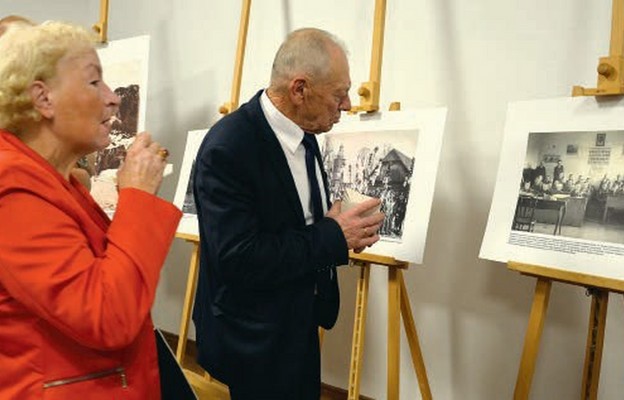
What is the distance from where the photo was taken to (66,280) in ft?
Answer: 2.74

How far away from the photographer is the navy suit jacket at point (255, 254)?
4.44 feet

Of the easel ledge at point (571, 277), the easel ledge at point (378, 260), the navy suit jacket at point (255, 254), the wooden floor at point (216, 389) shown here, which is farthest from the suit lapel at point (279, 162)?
the wooden floor at point (216, 389)

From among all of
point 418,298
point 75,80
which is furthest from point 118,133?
point 75,80

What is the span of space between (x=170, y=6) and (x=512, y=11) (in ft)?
7.51

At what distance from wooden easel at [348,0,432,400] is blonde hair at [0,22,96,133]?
3.91 ft

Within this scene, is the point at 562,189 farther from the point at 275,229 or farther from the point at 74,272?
the point at 74,272

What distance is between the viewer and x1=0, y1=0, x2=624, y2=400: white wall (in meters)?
2.11

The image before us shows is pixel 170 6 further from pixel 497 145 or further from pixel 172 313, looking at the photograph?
pixel 497 145

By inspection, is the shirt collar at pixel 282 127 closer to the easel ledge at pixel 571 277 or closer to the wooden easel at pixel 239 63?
the easel ledge at pixel 571 277

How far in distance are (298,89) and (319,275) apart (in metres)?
0.47

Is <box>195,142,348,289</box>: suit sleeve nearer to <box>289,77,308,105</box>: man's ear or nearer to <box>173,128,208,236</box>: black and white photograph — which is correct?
<box>289,77,308,105</box>: man's ear

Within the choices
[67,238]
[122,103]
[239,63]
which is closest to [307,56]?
[67,238]

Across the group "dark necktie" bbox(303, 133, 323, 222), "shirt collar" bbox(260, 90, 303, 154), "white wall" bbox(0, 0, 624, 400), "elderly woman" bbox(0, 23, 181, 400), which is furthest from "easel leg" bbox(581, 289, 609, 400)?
"elderly woman" bbox(0, 23, 181, 400)

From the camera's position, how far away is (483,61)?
2326 mm
